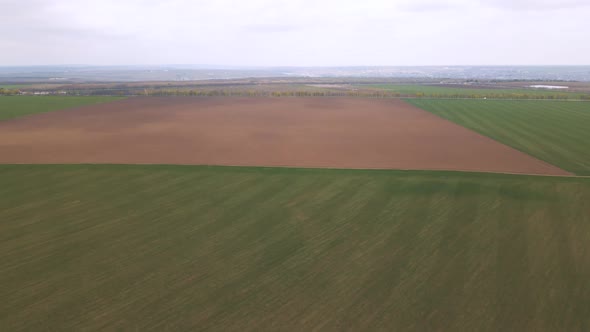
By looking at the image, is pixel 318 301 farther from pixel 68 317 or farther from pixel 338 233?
pixel 68 317

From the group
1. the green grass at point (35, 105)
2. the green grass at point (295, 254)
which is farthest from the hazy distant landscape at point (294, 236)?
the green grass at point (35, 105)

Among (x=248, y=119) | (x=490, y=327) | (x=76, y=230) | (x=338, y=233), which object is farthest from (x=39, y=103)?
(x=490, y=327)

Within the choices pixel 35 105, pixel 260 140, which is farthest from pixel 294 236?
pixel 35 105

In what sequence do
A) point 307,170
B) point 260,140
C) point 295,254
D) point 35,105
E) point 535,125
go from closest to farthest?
point 295,254 < point 307,170 < point 260,140 < point 535,125 < point 35,105

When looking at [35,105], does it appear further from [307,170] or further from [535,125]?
[535,125]

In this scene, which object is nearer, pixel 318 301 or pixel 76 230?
pixel 318 301

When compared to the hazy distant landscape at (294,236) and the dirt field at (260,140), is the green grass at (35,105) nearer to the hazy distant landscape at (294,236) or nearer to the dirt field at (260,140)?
the dirt field at (260,140)

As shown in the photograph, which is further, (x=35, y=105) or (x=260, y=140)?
(x=35, y=105)
